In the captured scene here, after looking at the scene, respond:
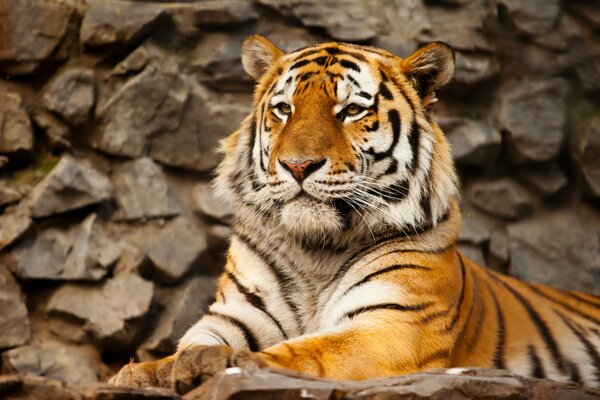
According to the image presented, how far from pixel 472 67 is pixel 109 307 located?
210 centimetres

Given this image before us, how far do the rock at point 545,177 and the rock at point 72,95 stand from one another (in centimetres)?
218

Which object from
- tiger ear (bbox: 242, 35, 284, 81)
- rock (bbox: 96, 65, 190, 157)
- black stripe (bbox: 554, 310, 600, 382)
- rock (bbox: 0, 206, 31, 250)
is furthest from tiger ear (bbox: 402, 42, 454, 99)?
rock (bbox: 0, 206, 31, 250)

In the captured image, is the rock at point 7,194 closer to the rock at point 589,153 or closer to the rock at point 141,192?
the rock at point 141,192

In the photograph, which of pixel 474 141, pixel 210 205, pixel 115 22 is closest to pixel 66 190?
pixel 210 205

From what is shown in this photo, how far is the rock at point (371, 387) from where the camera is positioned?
81.3 inches

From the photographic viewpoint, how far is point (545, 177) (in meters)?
4.95

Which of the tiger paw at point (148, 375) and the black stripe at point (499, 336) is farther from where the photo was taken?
the black stripe at point (499, 336)

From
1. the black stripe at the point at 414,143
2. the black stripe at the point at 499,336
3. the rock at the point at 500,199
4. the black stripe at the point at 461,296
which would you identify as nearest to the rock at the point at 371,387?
the black stripe at the point at 461,296

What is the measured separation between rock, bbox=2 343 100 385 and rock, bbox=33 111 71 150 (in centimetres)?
91

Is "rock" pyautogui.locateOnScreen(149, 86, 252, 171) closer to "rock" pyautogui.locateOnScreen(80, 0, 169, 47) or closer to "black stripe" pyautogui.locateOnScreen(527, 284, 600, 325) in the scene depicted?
"rock" pyautogui.locateOnScreen(80, 0, 169, 47)

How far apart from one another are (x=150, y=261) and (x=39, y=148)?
28.9 inches

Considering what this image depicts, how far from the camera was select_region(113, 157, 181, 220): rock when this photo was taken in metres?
4.57

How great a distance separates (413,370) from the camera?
2828 mm

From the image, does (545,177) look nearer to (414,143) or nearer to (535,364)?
(535,364)
